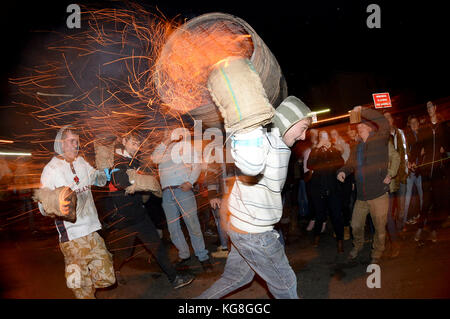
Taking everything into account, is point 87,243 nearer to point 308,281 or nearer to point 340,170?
point 308,281

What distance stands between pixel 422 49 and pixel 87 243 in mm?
16600

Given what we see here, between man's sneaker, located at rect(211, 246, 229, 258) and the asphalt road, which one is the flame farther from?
man's sneaker, located at rect(211, 246, 229, 258)

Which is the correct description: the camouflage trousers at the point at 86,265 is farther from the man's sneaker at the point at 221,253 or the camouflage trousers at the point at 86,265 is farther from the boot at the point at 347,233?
the boot at the point at 347,233

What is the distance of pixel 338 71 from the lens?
17.8 m

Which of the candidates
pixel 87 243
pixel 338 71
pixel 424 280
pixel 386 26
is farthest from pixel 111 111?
pixel 338 71

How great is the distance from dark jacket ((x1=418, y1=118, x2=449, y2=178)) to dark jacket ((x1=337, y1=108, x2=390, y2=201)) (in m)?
1.65

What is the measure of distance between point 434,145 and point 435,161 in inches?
11.6

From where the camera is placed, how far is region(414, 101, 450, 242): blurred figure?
4.61 meters

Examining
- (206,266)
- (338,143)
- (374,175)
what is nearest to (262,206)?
(206,266)

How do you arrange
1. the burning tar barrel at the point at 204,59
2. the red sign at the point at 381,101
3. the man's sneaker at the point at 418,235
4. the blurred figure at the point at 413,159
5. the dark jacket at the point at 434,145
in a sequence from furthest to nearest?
the red sign at the point at 381,101 → the blurred figure at the point at 413,159 → the dark jacket at the point at 434,145 → the man's sneaker at the point at 418,235 → the burning tar barrel at the point at 204,59

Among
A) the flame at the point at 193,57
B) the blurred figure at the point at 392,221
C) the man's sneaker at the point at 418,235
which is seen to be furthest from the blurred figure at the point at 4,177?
the man's sneaker at the point at 418,235

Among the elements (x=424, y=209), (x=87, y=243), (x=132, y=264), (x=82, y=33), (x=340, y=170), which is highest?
(x=82, y=33)

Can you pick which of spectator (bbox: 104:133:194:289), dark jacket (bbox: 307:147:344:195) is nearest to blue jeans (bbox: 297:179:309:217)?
dark jacket (bbox: 307:147:344:195)

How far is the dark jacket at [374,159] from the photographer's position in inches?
147
